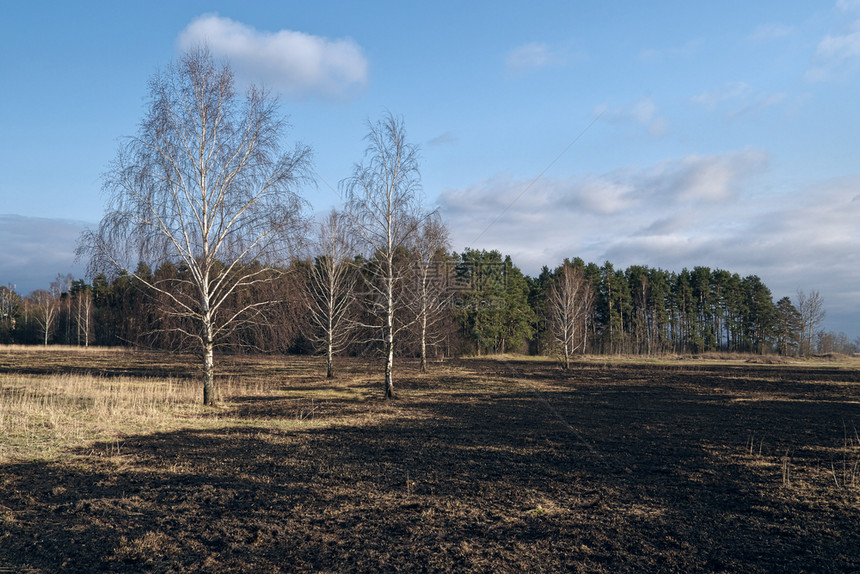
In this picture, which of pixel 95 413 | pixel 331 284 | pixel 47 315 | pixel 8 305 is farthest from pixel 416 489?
pixel 8 305

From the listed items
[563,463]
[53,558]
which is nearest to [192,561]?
[53,558]

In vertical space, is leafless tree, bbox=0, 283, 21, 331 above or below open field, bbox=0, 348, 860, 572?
above

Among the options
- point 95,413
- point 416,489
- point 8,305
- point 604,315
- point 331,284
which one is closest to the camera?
point 416,489

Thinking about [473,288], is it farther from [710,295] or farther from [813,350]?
[813,350]

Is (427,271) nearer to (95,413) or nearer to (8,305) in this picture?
(95,413)

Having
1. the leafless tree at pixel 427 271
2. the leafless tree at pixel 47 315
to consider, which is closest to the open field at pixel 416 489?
the leafless tree at pixel 427 271

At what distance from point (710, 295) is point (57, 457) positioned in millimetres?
83122

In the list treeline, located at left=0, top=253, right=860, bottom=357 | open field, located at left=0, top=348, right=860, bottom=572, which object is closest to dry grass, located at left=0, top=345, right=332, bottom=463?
open field, located at left=0, top=348, right=860, bottom=572

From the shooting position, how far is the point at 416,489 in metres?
7.56

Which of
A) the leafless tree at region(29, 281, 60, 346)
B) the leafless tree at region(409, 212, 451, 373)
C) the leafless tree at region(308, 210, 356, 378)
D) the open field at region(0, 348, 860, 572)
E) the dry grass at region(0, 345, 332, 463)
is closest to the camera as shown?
the open field at region(0, 348, 860, 572)

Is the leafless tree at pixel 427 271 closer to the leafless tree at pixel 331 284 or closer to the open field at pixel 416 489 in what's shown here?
the leafless tree at pixel 331 284

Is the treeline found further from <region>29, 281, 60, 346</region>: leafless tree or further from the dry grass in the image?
the dry grass

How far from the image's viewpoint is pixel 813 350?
2800 inches

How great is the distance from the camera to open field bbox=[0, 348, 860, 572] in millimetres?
5184
